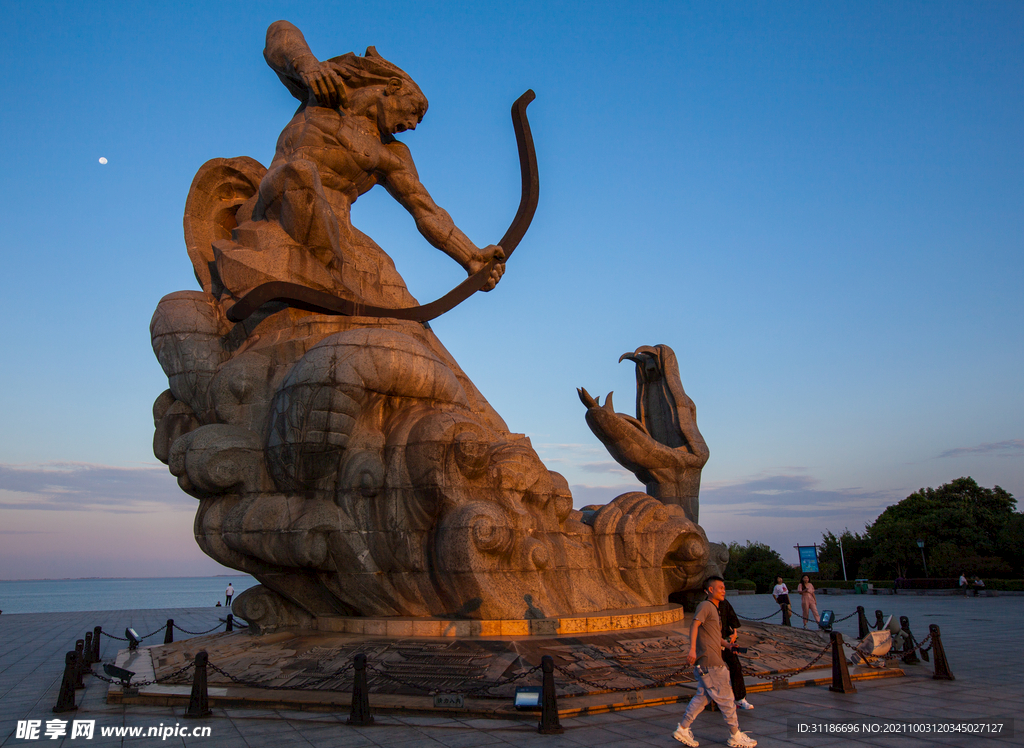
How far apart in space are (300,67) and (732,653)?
10009 millimetres

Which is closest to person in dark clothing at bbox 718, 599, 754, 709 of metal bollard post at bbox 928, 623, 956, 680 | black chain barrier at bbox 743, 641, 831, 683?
black chain barrier at bbox 743, 641, 831, 683

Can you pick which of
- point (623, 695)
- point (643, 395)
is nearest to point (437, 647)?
point (623, 695)

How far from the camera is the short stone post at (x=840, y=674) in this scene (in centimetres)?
720

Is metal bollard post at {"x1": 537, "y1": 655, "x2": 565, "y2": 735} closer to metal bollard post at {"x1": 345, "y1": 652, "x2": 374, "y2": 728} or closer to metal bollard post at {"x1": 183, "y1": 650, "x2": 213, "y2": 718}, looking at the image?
metal bollard post at {"x1": 345, "y1": 652, "x2": 374, "y2": 728}

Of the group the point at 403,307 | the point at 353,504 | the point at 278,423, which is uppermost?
the point at 403,307

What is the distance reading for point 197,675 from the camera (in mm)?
6648

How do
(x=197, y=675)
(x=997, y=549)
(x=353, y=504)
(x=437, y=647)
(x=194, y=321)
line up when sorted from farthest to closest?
1. (x=997, y=549)
2. (x=194, y=321)
3. (x=353, y=504)
4. (x=437, y=647)
5. (x=197, y=675)

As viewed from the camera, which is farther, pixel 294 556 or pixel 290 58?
pixel 290 58

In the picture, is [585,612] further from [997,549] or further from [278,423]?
[997,549]

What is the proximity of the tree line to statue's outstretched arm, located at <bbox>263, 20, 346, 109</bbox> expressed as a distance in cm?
3035

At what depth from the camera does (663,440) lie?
1351 cm

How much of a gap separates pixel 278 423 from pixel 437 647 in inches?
132

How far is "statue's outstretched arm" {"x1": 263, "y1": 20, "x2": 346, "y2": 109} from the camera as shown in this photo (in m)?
11.0

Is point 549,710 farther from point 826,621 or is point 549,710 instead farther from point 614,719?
point 826,621
